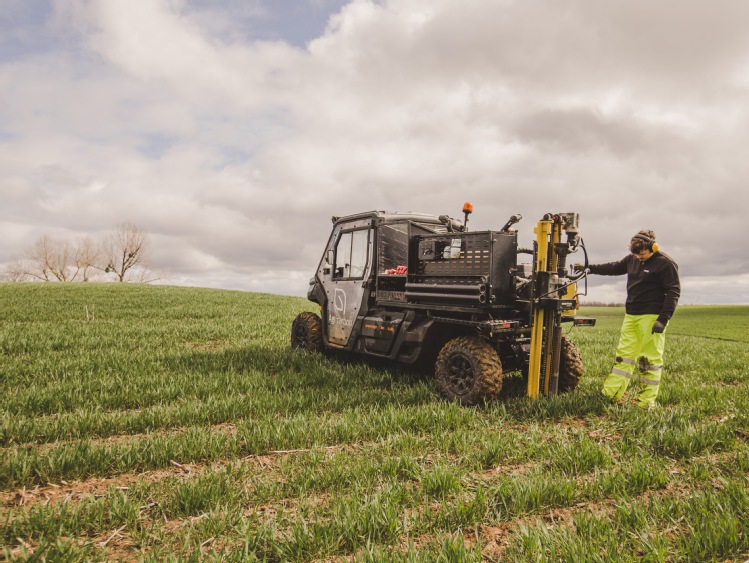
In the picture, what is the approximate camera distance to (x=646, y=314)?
6.41 metres

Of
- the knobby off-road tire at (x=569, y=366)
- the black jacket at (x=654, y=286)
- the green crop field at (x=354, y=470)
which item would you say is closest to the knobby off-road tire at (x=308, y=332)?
the green crop field at (x=354, y=470)

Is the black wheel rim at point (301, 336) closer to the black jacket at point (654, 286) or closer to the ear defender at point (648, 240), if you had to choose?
the black jacket at point (654, 286)

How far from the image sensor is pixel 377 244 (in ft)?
25.4

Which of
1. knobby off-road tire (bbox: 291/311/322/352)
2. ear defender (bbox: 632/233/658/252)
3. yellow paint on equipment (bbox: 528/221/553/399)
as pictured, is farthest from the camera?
knobby off-road tire (bbox: 291/311/322/352)

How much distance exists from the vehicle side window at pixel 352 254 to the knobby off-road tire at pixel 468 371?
2.34m

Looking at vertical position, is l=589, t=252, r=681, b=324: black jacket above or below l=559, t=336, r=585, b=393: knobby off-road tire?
above

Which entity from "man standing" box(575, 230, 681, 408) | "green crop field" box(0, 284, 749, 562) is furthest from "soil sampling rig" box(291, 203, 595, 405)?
"man standing" box(575, 230, 681, 408)

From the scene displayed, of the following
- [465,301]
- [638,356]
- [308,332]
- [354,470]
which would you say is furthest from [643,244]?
[308,332]

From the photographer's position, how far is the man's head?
253 inches

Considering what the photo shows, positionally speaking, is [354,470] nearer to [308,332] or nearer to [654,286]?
[654,286]

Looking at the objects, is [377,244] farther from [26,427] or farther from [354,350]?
[26,427]

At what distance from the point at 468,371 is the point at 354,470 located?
273 cm

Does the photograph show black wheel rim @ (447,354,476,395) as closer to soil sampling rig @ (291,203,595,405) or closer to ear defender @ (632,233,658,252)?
soil sampling rig @ (291,203,595,405)

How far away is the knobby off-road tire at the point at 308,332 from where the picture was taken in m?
9.27
